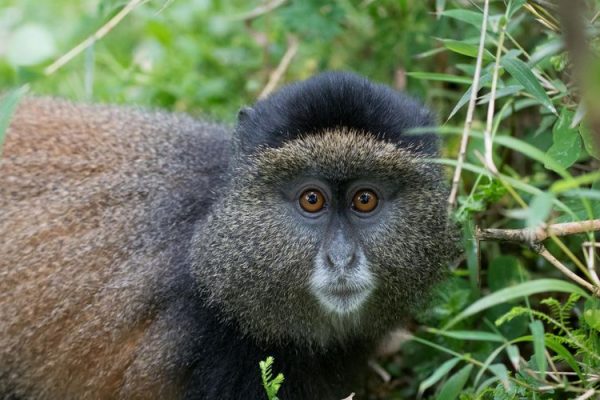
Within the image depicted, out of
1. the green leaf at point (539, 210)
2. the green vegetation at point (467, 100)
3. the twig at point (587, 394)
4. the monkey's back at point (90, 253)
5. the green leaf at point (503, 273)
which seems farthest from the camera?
the green leaf at point (503, 273)

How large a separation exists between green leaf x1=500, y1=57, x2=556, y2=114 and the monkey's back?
1.31 m

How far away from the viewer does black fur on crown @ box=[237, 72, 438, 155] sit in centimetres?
341

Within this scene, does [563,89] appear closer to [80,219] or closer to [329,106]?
[329,106]

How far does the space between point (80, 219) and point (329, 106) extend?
1237mm

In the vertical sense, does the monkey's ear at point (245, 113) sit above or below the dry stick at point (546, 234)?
above

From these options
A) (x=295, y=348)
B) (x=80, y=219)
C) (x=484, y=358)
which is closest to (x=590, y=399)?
(x=484, y=358)

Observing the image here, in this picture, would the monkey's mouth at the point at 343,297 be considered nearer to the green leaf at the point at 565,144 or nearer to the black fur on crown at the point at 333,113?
the black fur on crown at the point at 333,113

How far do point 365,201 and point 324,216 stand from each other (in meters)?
0.17

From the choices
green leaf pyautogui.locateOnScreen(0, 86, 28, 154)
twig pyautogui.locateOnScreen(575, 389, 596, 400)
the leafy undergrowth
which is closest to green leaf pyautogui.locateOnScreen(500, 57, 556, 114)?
the leafy undergrowth

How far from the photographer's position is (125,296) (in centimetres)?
371

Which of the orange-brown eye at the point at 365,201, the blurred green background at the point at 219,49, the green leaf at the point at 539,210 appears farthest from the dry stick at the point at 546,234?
the blurred green background at the point at 219,49

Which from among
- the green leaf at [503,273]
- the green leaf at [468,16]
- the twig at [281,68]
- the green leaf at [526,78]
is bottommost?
the green leaf at [503,273]

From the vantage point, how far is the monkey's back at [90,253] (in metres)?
3.71

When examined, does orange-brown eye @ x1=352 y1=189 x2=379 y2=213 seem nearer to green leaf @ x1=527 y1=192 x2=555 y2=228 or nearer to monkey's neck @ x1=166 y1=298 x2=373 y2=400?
monkey's neck @ x1=166 y1=298 x2=373 y2=400
